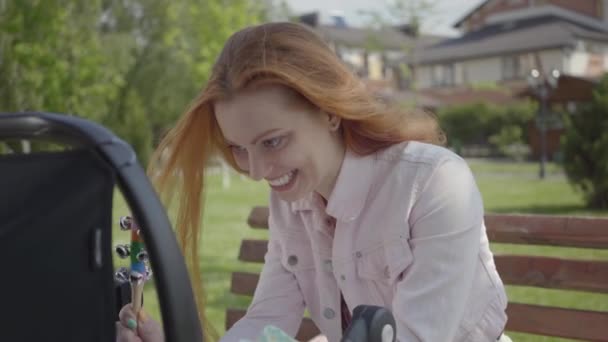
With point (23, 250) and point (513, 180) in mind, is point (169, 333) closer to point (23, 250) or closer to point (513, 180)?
point (23, 250)

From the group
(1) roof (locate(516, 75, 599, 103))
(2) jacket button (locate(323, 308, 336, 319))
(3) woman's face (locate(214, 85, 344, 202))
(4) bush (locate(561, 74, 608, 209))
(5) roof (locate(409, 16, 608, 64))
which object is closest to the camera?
(3) woman's face (locate(214, 85, 344, 202))

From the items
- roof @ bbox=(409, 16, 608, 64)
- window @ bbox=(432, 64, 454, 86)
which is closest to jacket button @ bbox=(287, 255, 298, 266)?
roof @ bbox=(409, 16, 608, 64)

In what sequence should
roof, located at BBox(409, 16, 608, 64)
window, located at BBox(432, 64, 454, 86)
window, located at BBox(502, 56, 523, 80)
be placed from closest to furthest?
roof, located at BBox(409, 16, 608, 64)
window, located at BBox(502, 56, 523, 80)
window, located at BBox(432, 64, 454, 86)

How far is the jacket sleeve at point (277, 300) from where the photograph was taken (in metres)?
2.19

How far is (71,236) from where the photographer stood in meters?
1.11

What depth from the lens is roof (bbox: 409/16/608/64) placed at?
4341 cm

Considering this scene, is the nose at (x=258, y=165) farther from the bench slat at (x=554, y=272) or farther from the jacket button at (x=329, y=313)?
the bench slat at (x=554, y=272)

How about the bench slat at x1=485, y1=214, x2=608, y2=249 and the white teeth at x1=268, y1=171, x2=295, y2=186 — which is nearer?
the white teeth at x1=268, y1=171, x2=295, y2=186

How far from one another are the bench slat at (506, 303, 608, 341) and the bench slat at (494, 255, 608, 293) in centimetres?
8

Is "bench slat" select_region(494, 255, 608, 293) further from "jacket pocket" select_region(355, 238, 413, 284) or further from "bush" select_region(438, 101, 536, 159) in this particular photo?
"bush" select_region(438, 101, 536, 159)

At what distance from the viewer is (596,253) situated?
24.1 ft

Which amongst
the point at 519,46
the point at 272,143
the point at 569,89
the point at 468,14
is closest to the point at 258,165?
the point at 272,143

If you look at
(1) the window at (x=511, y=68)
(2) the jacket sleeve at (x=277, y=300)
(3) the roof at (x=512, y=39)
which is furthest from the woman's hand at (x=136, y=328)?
(1) the window at (x=511, y=68)

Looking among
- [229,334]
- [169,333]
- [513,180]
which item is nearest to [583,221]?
[229,334]
